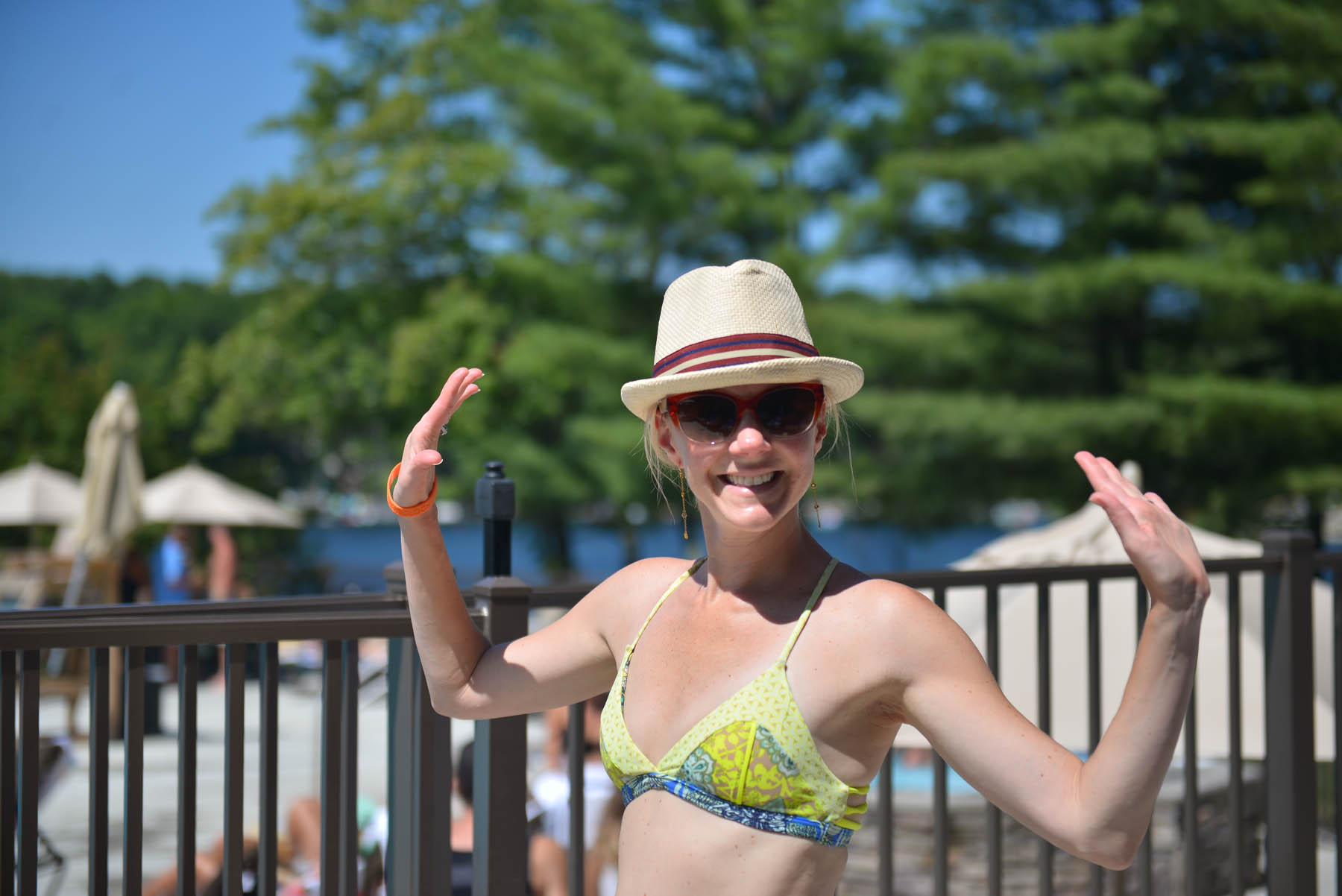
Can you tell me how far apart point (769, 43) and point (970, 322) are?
5.79 meters

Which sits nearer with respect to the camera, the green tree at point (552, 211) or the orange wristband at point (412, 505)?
the orange wristband at point (412, 505)

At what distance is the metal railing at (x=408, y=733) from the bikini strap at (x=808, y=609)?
1039 millimetres

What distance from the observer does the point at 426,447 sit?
6.18ft

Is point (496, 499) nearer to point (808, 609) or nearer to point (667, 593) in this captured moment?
point (667, 593)

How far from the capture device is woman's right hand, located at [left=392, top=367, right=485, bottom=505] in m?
1.87

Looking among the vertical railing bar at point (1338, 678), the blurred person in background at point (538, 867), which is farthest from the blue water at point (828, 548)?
the vertical railing bar at point (1338, 678)

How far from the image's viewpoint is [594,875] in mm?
4637

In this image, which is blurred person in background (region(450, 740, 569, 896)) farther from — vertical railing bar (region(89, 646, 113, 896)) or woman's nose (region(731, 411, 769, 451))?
woman's nose (region(731, 411, 769, 451))

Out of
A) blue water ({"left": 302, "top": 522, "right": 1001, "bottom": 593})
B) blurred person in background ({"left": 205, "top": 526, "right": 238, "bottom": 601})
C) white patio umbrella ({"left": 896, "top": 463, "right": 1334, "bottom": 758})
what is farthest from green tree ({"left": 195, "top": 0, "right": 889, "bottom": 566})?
white patio umbrella ({"left": 896, "top": 463, "right": 1334, "bottom": 758})

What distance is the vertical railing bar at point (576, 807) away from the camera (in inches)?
109

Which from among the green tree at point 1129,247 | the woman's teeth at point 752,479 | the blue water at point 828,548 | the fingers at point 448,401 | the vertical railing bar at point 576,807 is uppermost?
the green tree at point 1129,247

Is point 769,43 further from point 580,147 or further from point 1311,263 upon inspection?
point 1311,263

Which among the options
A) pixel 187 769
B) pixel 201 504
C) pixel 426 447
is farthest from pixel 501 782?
pixel 201 504

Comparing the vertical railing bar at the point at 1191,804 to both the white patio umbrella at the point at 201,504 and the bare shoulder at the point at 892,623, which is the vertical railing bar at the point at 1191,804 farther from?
the white patio umbrella at the point at 201,504
